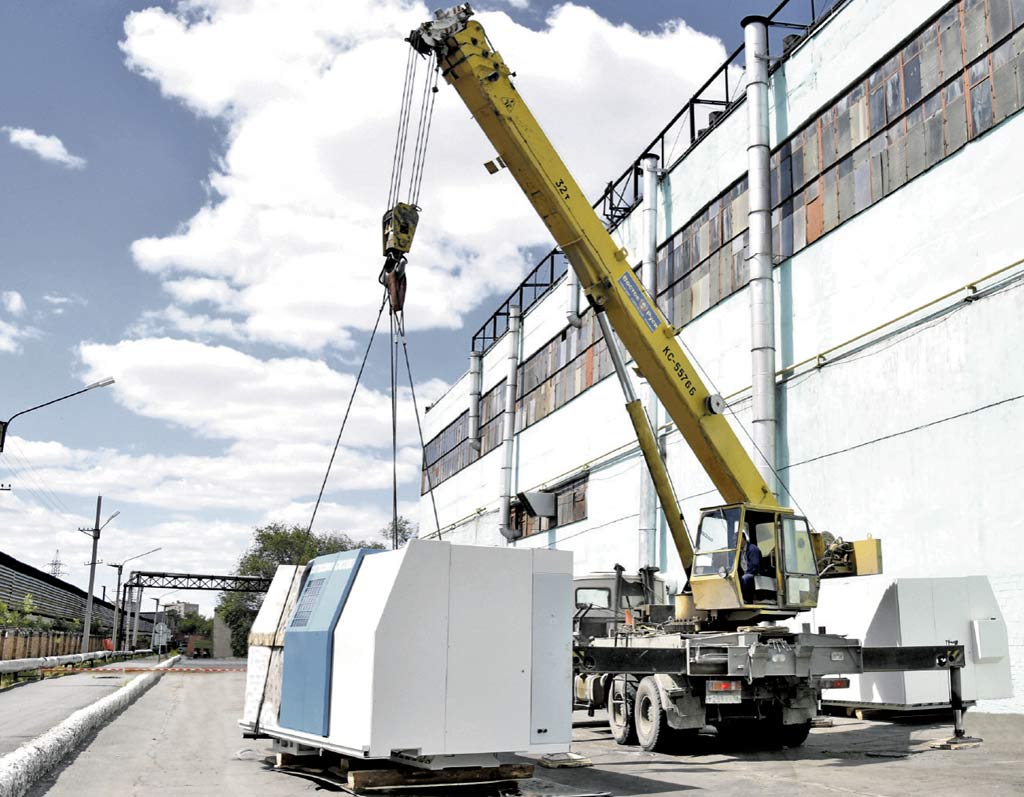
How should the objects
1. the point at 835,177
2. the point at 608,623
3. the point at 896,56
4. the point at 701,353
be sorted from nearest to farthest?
the point at 608,623 < the point at 896,56 < the point at 835,177 < the point at 701,353

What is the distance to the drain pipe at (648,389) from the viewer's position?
1066 inches

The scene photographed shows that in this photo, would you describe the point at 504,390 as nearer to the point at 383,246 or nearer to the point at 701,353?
the point at 701,353

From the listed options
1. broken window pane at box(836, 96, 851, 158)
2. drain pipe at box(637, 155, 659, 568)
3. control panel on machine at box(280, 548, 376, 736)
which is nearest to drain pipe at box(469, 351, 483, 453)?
drain pipe at box(637, 155, 659, 568)

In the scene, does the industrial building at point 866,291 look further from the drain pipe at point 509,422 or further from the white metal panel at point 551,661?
the drain pipe at point 509,422

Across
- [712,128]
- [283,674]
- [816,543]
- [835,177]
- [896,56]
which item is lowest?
[283,674]

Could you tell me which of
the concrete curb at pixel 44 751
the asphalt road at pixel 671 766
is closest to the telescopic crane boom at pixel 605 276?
the asphalt road at pixel 671 766

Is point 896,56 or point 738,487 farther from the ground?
point 896,56

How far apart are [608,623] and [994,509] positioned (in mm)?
6596

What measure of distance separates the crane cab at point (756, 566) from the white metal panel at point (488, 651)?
525cm

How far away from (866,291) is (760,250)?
3519 millimetres

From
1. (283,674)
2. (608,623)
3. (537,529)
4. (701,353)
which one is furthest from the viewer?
(537,529)

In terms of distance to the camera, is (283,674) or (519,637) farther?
(283,674)

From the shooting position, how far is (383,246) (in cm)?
1314

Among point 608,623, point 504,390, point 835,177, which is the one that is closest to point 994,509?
point 608,623
